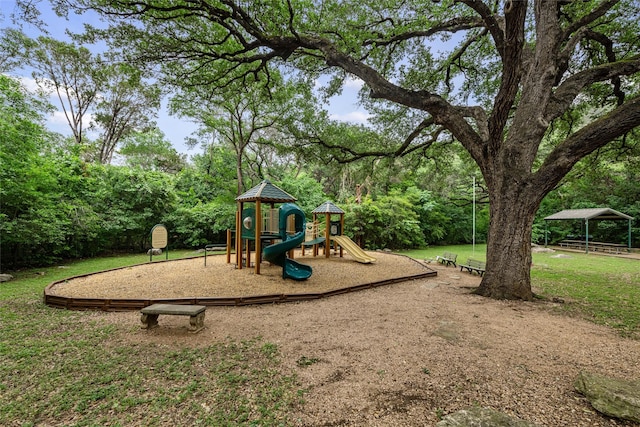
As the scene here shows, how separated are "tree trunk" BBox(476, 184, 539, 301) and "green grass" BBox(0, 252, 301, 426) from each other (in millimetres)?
5293

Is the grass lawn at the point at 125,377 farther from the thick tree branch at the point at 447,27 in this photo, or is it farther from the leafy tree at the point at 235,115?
the leafy tree at the point at 235,115

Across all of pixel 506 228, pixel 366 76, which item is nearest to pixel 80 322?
pixel 366 76

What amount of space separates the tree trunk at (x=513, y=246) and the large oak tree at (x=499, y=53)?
20 millimetres

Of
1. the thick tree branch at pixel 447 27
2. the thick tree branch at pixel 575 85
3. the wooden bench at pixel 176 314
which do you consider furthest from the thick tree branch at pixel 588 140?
the wooden bench at pixel 176 314

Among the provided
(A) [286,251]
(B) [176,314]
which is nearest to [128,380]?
(B) [176,314]

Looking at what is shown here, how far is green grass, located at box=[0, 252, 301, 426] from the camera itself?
7.69ft

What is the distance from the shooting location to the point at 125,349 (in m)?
3.56

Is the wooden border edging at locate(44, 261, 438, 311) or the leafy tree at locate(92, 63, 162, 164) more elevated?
the leafy tree at locate(92, 63, 162, 164)

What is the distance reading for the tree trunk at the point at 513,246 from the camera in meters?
5.90

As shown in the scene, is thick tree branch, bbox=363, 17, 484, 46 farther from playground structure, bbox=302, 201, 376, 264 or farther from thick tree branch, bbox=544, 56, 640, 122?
playground structure, bbox=302, 201, 376, 264

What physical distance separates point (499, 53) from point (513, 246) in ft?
15.8

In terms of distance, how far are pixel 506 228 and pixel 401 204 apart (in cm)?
1118

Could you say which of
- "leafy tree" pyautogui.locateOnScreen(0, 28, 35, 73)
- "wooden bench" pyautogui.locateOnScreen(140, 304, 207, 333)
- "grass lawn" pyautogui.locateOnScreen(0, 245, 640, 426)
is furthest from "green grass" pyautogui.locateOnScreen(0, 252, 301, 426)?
"leafy tree" pyautogui.locateOnScreen(0, 28, 35, 73)

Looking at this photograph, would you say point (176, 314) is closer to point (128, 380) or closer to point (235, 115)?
point (128, 380)
